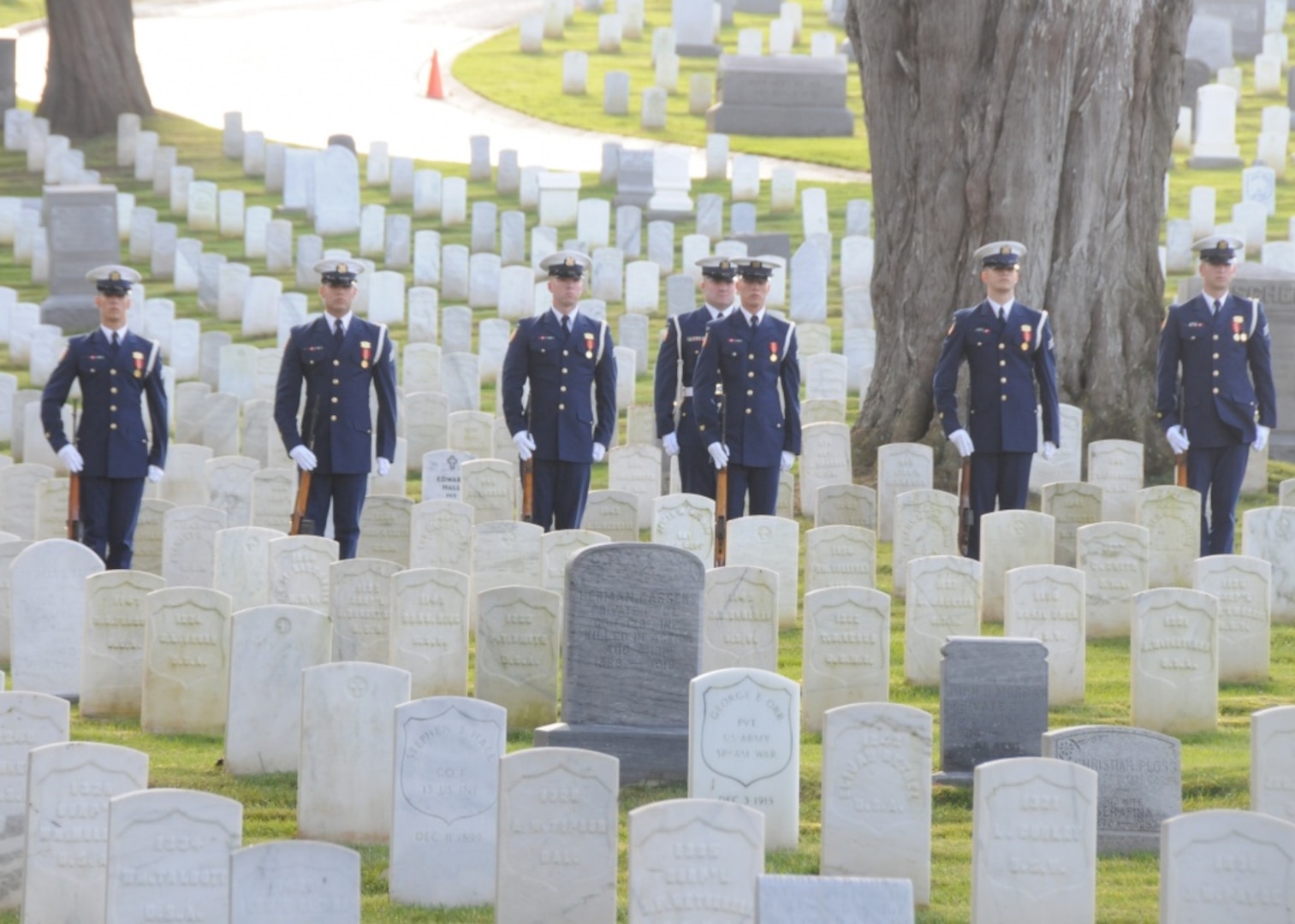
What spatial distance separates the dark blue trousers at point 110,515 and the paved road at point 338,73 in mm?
15024

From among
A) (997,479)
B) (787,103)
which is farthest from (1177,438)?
(787,103)

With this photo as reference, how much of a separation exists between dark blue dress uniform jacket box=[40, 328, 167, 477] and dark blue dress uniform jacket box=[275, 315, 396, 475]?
0.61 metres

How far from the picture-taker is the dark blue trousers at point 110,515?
9.57 m

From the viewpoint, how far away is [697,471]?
33.0 feet

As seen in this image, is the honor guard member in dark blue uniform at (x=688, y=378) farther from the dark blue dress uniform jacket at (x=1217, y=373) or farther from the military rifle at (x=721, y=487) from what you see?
the dark blue dress uniform jacket at (x=1217, y=373)

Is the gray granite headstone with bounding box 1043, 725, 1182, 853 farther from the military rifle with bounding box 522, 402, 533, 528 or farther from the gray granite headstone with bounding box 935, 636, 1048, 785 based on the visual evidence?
the military rifle with bounding box 522, 402, 533, 528

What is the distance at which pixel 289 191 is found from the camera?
22.0m

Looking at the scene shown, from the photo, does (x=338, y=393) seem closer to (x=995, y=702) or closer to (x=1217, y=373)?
(x=995, y=702)

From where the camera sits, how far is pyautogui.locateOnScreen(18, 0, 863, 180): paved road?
26469 mm

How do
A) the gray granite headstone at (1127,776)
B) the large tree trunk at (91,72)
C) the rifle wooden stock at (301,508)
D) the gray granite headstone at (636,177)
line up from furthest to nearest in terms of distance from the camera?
the large tree trunk at (91,72), the gray granite headstone at (636,177), the rifle wooden stock at (301,508), the gray granite headstone at (1127,776)

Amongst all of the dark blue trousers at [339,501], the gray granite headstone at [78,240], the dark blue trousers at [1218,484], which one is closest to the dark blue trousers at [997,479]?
the dark blue trousers at [1218,484]

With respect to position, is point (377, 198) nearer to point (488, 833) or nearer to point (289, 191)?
point (289, 191)

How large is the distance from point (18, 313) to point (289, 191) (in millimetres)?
6266

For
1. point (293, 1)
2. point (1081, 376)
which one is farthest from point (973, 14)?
point (293, 1)
